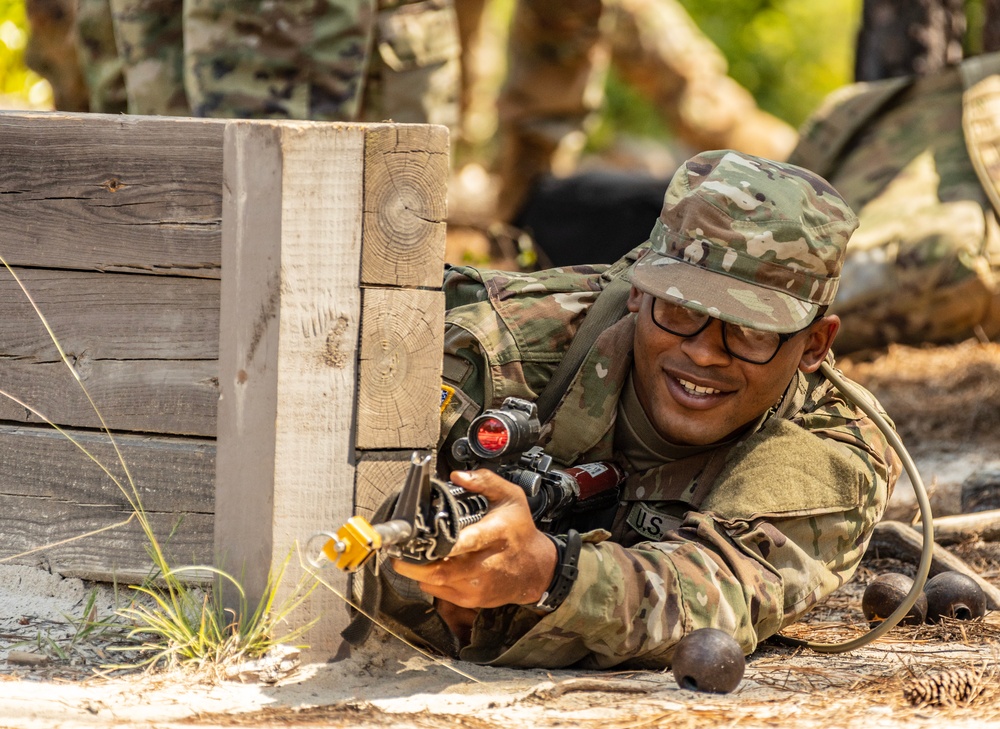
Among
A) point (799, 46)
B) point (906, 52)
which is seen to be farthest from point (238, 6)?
point (799, 46)

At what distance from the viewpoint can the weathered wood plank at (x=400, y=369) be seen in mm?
2586

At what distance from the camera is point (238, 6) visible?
4.27 metres

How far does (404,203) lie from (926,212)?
4655 millimetres

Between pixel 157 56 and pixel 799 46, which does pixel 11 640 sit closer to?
pixel 157 56

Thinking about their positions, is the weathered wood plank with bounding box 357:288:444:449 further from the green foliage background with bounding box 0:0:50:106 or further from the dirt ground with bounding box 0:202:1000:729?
the green foliage background with bounding box 0:0:50:106

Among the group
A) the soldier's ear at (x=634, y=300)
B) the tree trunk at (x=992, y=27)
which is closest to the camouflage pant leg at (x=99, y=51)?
the soldier's ear at (x=634, y=300)

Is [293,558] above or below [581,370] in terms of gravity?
below

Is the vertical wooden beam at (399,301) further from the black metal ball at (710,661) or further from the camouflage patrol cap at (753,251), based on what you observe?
the black metal ball at (710,661)

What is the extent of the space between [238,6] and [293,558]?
7.83ft

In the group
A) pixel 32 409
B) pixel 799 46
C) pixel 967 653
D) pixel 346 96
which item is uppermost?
pixel 799 46

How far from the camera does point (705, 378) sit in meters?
2.88

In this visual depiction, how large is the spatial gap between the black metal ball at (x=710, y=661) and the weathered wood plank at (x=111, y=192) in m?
1.26

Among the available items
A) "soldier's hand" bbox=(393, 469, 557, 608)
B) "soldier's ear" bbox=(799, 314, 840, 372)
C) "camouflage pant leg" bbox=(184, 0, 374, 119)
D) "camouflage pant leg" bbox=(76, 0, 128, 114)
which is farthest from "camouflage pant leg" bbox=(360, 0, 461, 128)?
"soldier's hand" bbox=(393, 469, 557, 608)

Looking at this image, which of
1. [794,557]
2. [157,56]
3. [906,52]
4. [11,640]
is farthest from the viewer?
[906,52]
